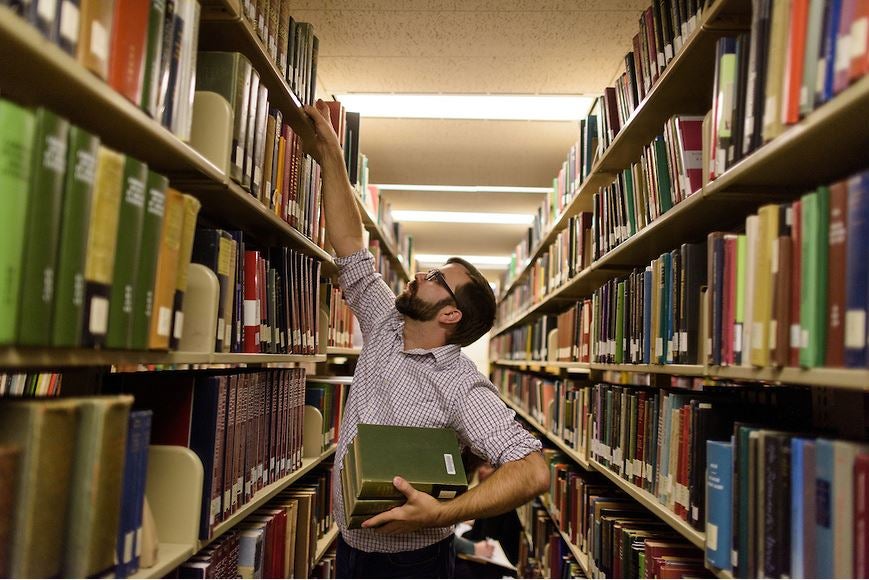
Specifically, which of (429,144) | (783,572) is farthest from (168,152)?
(429,144)

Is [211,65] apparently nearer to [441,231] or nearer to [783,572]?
[783,572]

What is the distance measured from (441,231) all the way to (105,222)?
240 inches

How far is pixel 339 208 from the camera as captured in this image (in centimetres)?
229

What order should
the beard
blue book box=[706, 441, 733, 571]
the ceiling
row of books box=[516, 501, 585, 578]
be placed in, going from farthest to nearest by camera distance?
row of books box=[516, 501, 585, 578] → the ceiling → the beard → blue book box=[706, 441, 733, 571]

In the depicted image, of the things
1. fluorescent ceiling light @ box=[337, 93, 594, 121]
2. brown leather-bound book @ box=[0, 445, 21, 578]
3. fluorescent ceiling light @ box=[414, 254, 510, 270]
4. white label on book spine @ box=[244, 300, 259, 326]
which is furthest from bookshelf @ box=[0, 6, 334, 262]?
fluorescent ceiling light @ box=[414, 254, 510, 270]

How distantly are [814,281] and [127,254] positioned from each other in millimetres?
1084

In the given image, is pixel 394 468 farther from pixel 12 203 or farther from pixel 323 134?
pixel 323 134

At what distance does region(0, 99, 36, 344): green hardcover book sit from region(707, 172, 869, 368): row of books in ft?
3.68

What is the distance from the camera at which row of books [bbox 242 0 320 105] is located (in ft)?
5.57

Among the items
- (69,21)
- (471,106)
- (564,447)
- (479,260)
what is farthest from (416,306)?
(479,260)

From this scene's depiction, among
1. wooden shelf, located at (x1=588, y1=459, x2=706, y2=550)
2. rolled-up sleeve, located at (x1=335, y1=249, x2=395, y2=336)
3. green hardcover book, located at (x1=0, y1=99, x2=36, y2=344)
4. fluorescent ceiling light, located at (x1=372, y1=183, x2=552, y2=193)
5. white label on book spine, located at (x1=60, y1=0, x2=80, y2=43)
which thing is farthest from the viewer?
fluorescent ceiling light, located at (x1=372, y1=183, x2=552, y2=193)

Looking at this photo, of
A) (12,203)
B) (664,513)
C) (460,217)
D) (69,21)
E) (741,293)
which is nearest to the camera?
(12,203)

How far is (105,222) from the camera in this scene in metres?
0.94

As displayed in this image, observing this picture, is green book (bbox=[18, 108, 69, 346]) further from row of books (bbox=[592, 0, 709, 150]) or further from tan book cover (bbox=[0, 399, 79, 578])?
row of books (bbox=[592, 0, 709, 150])
